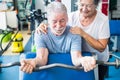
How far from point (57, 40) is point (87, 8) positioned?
14.1 inches

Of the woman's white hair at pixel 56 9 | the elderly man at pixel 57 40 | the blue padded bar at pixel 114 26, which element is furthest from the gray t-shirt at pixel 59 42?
the blue padded bar at pixel 114 26

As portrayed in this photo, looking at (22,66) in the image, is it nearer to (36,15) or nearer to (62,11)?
(62,11)

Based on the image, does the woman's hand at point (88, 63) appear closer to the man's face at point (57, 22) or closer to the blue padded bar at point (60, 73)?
the blue padded bar at point (60, 73)

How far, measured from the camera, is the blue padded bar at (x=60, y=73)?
1559 mm

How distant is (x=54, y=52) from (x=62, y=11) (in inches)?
11.6

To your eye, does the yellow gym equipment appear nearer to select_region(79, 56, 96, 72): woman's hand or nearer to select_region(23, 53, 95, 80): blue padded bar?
select_region(23, 53, 95, 80): blue padded bar

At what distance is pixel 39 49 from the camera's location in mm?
1605

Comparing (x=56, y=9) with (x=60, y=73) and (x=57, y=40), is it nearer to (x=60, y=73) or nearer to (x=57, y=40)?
(x=57, y=40)

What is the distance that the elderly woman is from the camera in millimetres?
1771

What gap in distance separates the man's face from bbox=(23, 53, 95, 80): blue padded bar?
164mm

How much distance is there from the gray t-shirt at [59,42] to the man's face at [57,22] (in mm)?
52

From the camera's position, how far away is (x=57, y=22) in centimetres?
155

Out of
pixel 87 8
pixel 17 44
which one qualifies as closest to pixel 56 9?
pixel 87 8

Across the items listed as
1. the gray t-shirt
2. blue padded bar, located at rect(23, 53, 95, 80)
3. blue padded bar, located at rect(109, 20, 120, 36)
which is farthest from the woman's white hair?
blue padded bar, located at rect(109, 20, 120, 36)
